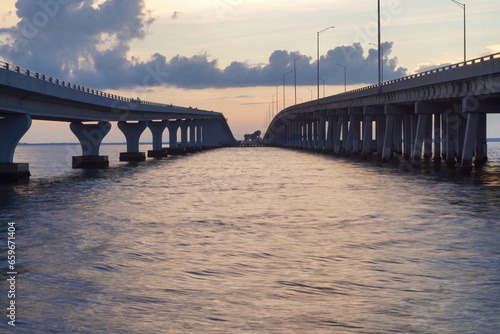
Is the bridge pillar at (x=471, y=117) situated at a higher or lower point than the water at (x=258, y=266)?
higher

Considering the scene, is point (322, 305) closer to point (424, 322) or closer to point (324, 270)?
point (424, 322)

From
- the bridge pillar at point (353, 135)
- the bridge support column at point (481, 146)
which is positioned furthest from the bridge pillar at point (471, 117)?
the bridge pillar at point (353, 135)

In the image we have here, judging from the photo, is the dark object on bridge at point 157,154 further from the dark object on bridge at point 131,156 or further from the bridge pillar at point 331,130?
the bridge pillar at point 331,130

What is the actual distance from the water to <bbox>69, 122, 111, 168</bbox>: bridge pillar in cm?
5265

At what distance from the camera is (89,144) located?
9412cm

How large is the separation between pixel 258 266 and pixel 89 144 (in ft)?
258

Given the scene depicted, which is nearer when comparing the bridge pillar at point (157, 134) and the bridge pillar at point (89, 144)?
the bridge pillar at point (89, 144)

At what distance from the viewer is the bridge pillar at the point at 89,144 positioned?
92.1 m

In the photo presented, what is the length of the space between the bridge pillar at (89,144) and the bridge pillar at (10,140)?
100 ft

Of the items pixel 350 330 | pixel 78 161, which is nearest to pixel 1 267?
pixel 350 330

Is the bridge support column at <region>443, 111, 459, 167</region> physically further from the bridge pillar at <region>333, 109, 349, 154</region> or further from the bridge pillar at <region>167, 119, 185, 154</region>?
the bridge pillar at <region>167, 119, 185, 154</region>

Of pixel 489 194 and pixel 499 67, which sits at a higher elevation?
pixel 499 67

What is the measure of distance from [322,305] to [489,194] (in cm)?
3175

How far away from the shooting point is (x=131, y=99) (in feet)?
356
